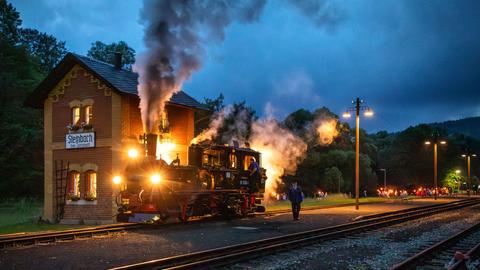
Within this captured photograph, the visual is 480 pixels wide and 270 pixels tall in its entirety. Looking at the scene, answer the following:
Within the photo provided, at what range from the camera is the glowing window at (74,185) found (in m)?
22.6

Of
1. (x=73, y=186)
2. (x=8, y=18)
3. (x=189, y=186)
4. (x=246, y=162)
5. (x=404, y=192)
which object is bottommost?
(x=404, y=192)

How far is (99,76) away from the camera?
21500 millimetres

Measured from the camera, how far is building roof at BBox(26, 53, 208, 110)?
21516mm

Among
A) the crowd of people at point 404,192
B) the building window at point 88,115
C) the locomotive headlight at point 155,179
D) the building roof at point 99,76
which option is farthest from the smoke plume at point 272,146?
the crowd of people at point 404,192

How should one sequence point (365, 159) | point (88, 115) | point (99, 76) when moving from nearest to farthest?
1. point (99, 76)
2. point (88, 115)
3. point (365, 159)

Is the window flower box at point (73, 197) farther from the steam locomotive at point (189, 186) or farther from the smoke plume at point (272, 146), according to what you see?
the smoke plume at point (272, 146)

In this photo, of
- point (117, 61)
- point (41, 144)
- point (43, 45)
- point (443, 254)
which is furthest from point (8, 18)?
point (443, 254)

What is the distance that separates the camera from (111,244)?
12562 mm

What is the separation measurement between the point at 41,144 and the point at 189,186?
23858mm

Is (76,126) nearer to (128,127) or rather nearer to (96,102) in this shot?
(96,102)

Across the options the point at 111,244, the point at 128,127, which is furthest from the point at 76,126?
the point at 111,244

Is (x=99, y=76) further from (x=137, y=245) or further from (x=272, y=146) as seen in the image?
(x=272, y=146)

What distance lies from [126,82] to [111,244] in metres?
11.2

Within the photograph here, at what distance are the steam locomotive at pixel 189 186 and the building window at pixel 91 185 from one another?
5.53ft
